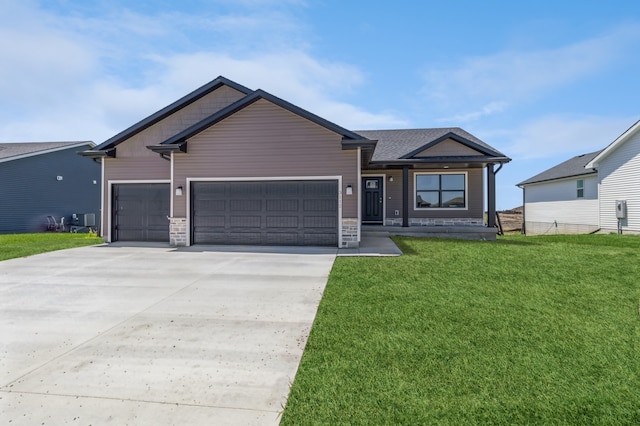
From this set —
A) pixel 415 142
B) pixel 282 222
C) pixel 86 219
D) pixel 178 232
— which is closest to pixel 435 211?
pixel 415 142

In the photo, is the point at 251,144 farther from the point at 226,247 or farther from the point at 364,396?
the point at 364,396

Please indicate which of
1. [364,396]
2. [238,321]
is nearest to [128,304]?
[238,321]

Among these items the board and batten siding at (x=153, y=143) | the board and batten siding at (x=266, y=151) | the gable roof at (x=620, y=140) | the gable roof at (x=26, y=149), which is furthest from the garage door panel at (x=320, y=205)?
the gable roof at (x=26, y=149)

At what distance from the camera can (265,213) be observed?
1046 centimetres

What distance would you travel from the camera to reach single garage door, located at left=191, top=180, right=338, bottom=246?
10242 millimetres

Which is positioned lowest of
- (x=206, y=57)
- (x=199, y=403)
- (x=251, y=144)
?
(x=199, y=403)

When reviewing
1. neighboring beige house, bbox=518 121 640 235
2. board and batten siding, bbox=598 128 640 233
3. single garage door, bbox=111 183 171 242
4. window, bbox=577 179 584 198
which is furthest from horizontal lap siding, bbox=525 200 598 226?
single garage door, bbox=111 183 171 242

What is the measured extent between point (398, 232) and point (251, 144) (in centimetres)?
715

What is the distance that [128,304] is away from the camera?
16.0ft

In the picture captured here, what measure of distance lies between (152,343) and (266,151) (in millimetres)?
7440

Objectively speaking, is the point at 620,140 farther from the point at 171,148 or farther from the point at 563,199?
the point at 171,148

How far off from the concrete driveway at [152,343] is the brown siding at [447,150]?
30.2ft

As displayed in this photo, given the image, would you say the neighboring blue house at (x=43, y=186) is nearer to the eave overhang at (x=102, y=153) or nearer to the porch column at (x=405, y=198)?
the eave overhang at (x=102, y=153)

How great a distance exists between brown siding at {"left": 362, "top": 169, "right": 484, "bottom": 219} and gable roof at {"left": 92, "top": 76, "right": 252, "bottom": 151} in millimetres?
7026
